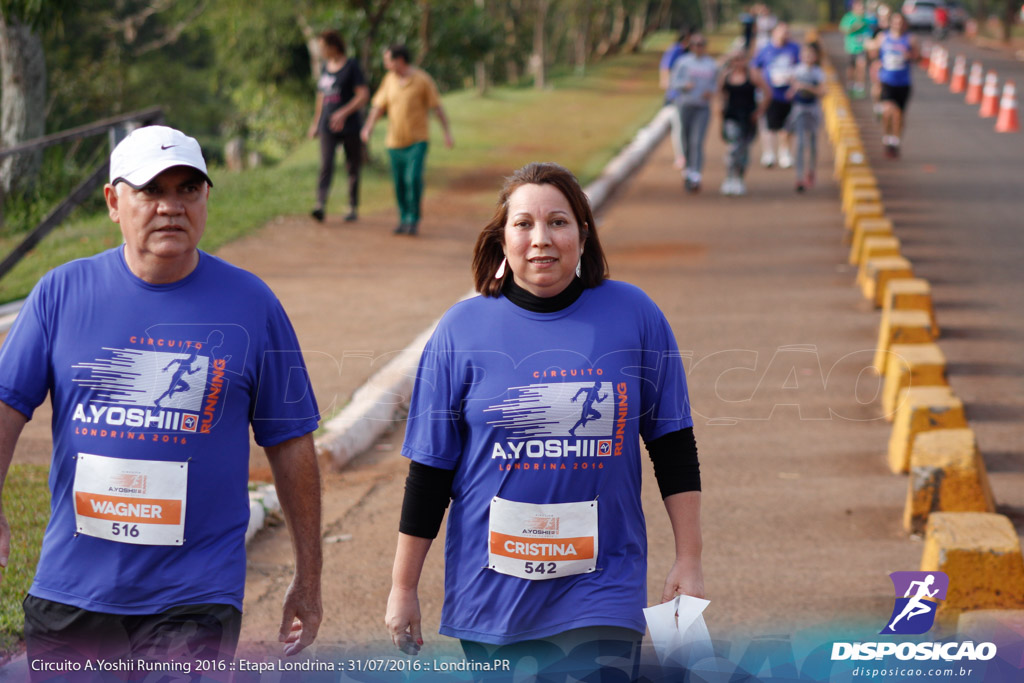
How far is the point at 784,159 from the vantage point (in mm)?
18938

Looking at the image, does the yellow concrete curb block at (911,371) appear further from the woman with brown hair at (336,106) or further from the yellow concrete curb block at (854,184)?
the woman with brown hair at (336,106)

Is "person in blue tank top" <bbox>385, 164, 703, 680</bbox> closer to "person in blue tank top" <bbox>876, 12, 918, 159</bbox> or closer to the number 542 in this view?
the number 542

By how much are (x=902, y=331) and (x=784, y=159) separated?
11.3 m

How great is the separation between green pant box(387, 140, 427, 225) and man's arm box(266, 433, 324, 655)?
30.7ft

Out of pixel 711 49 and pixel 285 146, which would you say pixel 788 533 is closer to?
pixel 285 146

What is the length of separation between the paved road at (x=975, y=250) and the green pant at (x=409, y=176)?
5.00m

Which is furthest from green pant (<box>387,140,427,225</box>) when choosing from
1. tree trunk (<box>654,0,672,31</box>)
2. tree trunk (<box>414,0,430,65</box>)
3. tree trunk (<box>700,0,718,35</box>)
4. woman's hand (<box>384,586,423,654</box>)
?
tree trunk (<box>700,0,718,35</box>)

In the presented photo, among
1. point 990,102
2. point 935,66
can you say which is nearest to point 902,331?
point 990,102

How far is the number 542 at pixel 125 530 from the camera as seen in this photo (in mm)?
2877

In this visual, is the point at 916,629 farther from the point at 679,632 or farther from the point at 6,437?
the point at 6,437

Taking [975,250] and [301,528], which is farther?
[975,250]

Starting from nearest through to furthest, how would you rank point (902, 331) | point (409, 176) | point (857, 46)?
point (902, 331) < point (409, 176) < point (857, 46)

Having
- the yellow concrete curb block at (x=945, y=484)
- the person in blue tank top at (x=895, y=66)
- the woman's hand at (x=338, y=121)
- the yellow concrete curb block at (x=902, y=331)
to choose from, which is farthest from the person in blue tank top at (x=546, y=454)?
the person in blue tank top at (x=895, y=66)

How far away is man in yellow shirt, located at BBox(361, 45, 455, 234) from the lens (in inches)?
486
